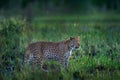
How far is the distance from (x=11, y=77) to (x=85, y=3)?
36091 millimetres

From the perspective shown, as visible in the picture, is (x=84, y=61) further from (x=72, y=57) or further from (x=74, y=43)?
(x=72, y=57)

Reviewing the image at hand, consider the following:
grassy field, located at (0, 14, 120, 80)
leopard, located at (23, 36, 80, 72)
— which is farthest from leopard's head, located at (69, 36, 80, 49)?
grassy field, located at (0, 14, 120, 80)

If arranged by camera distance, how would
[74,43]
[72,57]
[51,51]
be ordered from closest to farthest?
1. [74,43]
2. [51,51]
3. [72,57]

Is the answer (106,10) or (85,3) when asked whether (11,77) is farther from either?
(85,3)

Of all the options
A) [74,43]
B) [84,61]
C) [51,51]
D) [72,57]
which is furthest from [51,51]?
[72,57]

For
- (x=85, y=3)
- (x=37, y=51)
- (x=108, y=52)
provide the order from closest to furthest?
(x=37, y=51) < (x=108, y=52) < (x=85, y=3)

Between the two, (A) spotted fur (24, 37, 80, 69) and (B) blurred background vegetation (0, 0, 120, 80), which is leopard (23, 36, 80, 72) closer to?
(A) spotted fur (24, 37, 80, 69)

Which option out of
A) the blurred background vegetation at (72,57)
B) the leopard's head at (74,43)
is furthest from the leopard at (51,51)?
the blurred background vegetation at (72,57)

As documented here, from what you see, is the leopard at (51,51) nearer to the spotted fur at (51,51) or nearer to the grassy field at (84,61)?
the spotted fur at (51,51)

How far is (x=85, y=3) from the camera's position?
1905 inches

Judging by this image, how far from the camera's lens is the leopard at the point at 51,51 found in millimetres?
13805

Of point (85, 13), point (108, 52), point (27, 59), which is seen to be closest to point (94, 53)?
point (108, 52)

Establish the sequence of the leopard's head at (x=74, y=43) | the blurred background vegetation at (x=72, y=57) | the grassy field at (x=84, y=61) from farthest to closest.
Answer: the leopard's head at (x=74, y=43) → the blurred background vegetation at (x=72, y=57) → the grassy field at (x=84, y=61)

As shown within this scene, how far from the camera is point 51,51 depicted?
14.1 metres
